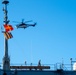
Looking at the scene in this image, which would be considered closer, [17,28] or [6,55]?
[6,55]

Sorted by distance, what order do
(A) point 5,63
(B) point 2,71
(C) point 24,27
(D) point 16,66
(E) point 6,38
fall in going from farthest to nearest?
(C) point 24,27
(E) point 6,38
(A) point 5,63
(D) point 16,66
(B) point 2,71

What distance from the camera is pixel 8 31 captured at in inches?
2355

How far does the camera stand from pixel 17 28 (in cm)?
6525

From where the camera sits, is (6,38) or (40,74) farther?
(6,38)

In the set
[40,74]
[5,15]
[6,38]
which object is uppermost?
[5,15]

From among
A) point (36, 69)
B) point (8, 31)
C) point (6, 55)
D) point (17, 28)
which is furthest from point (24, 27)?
point (36, 69)

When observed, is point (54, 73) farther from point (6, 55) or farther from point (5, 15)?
point (5, 15)

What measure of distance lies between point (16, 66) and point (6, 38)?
421 inches

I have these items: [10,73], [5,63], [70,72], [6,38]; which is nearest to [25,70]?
[10,73]

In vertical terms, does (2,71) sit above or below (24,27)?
below

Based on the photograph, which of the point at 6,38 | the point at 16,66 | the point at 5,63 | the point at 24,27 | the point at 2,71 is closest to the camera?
the point at 2,71

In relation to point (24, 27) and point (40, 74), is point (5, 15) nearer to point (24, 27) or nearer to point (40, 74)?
point (24, 27)

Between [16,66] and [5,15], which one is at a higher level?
[5,15]

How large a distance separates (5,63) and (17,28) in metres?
11.9
